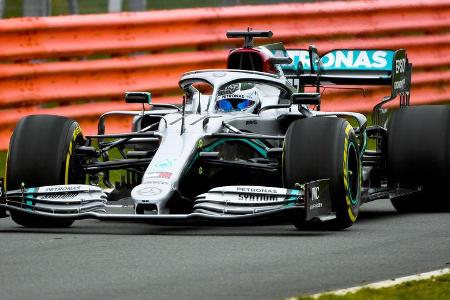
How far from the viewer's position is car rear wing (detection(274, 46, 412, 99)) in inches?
529

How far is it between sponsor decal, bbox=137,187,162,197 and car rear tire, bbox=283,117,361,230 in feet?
3.00

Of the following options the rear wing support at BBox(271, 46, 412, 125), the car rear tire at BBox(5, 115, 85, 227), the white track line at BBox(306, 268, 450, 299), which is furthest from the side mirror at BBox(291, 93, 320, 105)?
the white track line at BBox(306, 268, 450, 299)

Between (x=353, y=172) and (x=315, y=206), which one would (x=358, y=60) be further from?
(x=315, y=206)

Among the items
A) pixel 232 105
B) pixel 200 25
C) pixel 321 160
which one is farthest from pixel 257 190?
pixel 200 25

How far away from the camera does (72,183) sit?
11.3 m

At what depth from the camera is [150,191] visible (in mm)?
10406

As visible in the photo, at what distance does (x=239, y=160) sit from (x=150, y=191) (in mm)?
1091

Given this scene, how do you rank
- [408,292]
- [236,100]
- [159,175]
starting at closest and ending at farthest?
[408,292]
[159,175]
[236,100]

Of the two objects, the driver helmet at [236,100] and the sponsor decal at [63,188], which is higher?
the driver helmet at [236,100]

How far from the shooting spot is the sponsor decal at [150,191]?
10.4 meters

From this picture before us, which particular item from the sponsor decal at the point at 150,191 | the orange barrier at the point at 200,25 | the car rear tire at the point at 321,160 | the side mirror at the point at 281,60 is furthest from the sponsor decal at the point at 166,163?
the orange barrier at the point at 200,25

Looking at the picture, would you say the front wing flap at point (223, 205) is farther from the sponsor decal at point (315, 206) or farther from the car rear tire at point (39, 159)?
the car rear tire at point (39, 159)

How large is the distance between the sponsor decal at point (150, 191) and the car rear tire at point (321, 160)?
3.00 ft

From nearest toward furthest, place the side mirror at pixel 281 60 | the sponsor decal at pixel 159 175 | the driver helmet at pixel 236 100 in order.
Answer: the sponsor decal at pixel 159 175
the driver helmet at pixel 236 100
the side mirror at pixel 281 60
